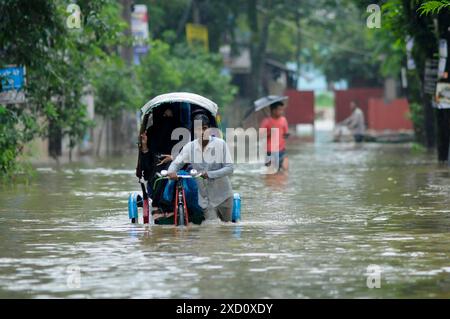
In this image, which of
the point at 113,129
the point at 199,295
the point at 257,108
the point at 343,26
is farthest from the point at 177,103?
the point at 343,26

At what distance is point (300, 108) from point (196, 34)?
13.9 m

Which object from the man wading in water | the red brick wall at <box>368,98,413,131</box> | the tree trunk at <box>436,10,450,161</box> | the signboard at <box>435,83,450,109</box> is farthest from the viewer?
the red brick wall at <box>368,98,413,131</box>

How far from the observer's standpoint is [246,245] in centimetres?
1452

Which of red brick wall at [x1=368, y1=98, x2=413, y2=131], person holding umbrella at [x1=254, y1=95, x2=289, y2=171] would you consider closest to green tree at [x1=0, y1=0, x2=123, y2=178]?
person holding umbrella at [x1=254, y1=95, x2=289, y2=171]

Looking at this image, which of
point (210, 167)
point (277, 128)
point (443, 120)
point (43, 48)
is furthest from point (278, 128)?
point (210, 167)

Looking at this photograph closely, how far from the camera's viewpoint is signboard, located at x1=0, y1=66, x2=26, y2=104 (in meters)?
24.6

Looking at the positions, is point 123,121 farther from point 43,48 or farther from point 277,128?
point 43,48

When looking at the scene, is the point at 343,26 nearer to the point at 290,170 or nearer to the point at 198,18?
the point at 198,18

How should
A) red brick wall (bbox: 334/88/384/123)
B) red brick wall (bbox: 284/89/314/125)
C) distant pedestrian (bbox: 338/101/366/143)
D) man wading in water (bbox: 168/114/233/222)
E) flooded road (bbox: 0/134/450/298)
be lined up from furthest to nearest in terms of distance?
1. red brick wall (bbox: 334/88/384/123)
2. red brick wall (bbox: 284/89/314/125)
3. distant pedestrian (bbox: 338/101/366/143)
4. man wading in water (bbox: 168/114/233/222)
5. flooded road (bbox: 0/134/450/298)

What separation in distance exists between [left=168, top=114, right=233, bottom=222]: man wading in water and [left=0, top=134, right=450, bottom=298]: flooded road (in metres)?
0.30

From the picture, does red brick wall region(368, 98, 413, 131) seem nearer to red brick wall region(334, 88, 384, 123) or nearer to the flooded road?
red brick wall region(334, 88, 384, 123)

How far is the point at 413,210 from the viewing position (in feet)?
63.3
